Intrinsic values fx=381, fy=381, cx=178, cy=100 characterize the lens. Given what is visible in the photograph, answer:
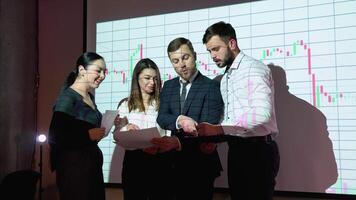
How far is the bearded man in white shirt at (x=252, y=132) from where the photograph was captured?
1.89 metres

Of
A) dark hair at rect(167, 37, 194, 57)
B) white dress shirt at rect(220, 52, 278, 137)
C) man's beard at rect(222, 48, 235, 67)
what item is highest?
dark hair at rect(167, 37, 194, 57)

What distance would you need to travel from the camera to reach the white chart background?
7.19 feet

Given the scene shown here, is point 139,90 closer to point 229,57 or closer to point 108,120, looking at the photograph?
point 108,120

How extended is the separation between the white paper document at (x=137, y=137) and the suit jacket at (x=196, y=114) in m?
0.13

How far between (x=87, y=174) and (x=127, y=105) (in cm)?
51

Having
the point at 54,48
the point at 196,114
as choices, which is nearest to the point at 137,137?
the point at 196,114

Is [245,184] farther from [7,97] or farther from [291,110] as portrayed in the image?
[7,97]

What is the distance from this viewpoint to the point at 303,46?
230cm

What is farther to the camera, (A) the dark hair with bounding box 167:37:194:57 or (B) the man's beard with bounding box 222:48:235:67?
(A) the dark hair with bounding box 167:37:194:57

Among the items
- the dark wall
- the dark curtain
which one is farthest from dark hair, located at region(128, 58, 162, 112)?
the dark curtain

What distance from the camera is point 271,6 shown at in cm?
238

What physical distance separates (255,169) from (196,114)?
502 mm

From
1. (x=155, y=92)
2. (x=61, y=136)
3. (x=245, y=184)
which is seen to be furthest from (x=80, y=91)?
(x=245, y=184)

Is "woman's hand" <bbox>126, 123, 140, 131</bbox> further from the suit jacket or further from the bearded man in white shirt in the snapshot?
the bearded man in white shirt
